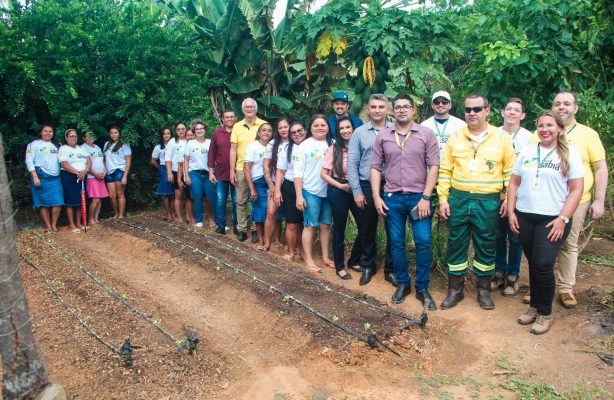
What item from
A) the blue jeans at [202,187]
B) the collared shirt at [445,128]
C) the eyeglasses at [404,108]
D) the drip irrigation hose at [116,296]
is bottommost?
the drip irrigation hose at [116,296]

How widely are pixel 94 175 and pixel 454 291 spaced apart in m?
5.98

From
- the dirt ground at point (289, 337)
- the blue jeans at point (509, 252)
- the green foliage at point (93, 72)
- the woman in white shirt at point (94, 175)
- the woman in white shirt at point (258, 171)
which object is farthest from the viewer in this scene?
the woman in white shirt at point (94, 175)

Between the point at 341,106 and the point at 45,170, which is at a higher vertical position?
the point at 341,106

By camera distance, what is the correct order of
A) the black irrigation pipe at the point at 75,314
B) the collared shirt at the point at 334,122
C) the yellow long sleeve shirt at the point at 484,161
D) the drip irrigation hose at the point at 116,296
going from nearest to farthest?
the black irrigation pipe at the point at 75,314 → the drip irrigation hose at the point at 116,296 → the yellow long sleeve shirt at the point at 484,161 → the collared shirt at the point at 334,122

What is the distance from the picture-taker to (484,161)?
4605 mm

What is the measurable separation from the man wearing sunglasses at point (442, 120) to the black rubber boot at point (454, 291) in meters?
1.30

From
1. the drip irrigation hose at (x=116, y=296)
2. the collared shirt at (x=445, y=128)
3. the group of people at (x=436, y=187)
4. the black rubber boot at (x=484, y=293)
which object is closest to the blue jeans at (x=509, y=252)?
the group of people at (x=436, y=187)

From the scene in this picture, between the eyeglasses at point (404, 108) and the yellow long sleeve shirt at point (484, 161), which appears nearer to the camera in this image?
the yellow long sleeve shirt at point (484, 161)

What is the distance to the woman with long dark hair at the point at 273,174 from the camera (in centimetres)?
628

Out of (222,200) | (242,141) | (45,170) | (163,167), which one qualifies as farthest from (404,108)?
(45,170)

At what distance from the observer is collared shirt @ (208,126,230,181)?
7.38 m

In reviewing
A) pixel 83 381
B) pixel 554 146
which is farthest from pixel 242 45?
pixel 83 381

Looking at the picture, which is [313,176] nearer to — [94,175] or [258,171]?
[258,171]

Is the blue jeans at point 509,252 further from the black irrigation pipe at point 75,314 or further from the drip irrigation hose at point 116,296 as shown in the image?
the black irrigation pipe at point 75,314
